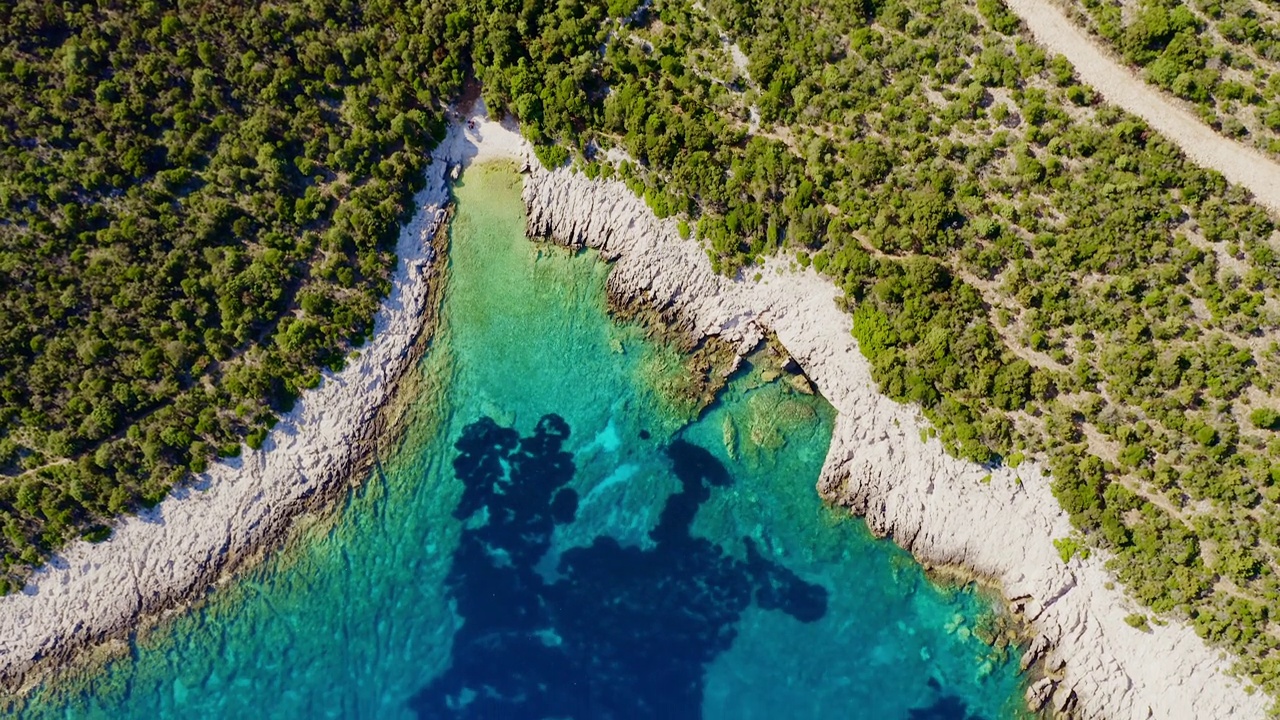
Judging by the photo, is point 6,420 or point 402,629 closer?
point 6,420

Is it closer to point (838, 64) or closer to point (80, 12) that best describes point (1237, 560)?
point (838, 64)

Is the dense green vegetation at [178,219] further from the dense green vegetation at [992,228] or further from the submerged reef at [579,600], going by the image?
the submerged reef at [579,600]

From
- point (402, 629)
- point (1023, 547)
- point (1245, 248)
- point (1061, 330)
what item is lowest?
point (402, 629)

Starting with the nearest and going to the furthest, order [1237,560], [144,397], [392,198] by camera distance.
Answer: [1237,560]
[144,397]
[392,198]

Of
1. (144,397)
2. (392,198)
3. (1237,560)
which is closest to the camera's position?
(1237,560)

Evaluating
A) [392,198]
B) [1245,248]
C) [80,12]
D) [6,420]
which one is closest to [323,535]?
[6,420]

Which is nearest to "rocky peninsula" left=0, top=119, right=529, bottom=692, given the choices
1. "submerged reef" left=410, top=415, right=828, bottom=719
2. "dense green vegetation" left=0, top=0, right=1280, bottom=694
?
"dense green vegetation" left=0, top=0, right=1280, bottom=694

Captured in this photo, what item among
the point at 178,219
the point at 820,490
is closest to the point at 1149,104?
Result: the point at 820,490
